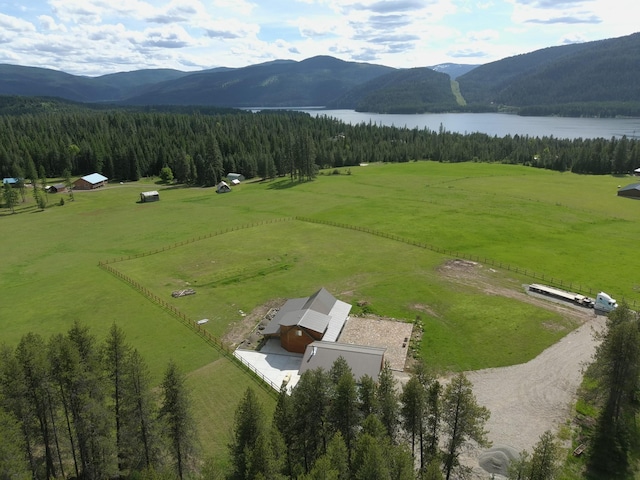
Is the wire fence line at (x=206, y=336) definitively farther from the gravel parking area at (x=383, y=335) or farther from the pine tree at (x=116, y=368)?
the pine tree at (x=116, y=368)

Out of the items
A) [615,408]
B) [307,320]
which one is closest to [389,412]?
[615,408]

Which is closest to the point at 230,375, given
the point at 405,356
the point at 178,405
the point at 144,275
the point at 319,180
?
the point at 178,405

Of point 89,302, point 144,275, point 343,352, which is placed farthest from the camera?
point 144,275

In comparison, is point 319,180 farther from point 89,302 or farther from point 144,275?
point 89,302

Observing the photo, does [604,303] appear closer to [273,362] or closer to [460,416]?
[460,416]

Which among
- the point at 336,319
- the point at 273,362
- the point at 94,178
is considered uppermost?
the point at 94,178

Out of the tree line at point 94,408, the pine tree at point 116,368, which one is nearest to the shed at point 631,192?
the tree line at point 94,408

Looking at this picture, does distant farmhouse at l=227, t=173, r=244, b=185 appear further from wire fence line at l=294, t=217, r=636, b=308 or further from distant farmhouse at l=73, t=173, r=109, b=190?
wire fence line at l=294, t=217, r=636, b=308
